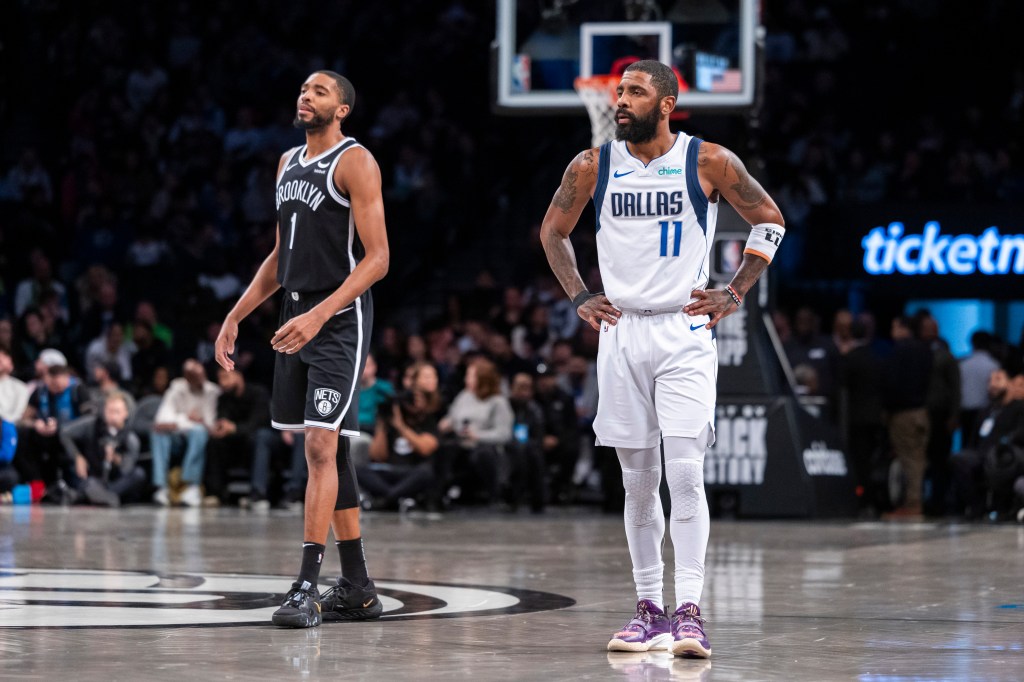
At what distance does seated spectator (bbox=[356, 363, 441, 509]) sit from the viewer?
1641 cm

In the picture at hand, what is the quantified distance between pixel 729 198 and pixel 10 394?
1290 cm

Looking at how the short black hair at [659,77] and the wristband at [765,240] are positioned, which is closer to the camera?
the short black hair at [659,77]

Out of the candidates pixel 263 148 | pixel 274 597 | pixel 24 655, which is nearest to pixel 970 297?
pixel 263 148

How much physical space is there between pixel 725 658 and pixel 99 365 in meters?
13.6

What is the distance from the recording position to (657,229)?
6543 millimetres

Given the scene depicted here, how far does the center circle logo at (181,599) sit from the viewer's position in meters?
7.14

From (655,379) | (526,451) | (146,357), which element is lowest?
(526,451)

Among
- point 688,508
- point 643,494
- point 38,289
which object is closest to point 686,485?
point 688,508

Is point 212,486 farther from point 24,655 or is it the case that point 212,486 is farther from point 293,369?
point 24,655

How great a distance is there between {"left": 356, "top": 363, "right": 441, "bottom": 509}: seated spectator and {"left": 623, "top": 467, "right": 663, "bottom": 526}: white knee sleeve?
32.2 ft

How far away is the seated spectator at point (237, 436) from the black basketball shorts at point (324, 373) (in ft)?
32.3

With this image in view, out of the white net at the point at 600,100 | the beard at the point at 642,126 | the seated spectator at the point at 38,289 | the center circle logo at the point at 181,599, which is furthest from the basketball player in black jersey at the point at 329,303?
the seated spectator at the point at 38,289

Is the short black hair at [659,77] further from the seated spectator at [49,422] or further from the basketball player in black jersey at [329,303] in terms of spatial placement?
the seated spectator at [49,422]

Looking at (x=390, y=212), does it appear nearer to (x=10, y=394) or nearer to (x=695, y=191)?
(x=10, y=394)
